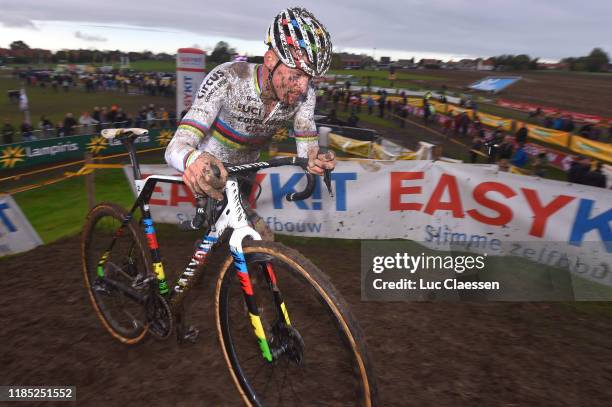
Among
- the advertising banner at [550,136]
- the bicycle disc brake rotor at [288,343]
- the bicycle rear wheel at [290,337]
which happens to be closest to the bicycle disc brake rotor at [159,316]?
the bicycle rear wheel at [290,337]

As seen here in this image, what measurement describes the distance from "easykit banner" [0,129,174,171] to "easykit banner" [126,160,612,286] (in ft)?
35.1

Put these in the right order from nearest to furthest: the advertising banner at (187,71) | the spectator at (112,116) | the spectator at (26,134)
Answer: the advertising banner at (187,71) → the spectator at (26,134) → the spectator at (112,116)

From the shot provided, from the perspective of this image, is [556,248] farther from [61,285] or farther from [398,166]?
[61,285]

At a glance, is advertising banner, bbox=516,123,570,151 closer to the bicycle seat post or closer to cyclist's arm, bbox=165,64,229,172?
cyclist's arm, bbox=165,64,229,172

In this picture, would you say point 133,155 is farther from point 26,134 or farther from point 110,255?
point 26,134

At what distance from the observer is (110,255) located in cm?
374

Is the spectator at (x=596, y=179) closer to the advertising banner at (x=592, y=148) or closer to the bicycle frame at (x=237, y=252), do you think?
the advertising banner at (x=592, y=148)

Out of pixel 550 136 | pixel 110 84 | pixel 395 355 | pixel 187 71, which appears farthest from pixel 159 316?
pixel 110 84

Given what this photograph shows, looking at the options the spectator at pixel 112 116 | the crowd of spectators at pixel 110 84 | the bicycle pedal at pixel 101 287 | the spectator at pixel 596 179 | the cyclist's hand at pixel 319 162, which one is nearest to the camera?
the cyclist's hand at pixel 319 162

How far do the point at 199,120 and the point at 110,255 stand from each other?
6.12 ft

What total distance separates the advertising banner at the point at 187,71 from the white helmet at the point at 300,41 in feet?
40.5

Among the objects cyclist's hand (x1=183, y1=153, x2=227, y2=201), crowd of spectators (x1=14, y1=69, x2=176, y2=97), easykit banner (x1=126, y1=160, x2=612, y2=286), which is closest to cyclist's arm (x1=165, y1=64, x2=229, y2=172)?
cyclist's hand (x1=183, y1=153, x2=227, y2=201)

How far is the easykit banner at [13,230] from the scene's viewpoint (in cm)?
598

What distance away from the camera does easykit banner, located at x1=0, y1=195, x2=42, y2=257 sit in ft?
19.6
